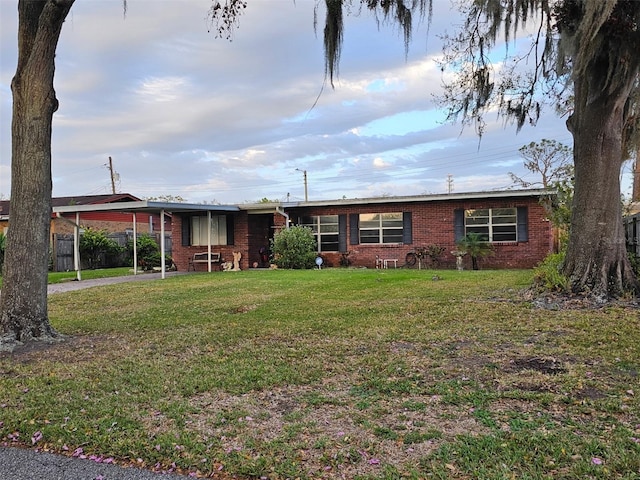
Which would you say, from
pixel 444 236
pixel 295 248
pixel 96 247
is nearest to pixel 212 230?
pixel 295 248

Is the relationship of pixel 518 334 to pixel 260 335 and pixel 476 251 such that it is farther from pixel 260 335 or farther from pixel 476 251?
pixel 476 251

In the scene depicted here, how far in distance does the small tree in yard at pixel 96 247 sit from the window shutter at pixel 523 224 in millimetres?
16362

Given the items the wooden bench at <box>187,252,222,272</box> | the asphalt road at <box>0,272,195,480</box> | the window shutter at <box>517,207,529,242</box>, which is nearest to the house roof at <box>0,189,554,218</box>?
the window shutter at <box>517,207,529,242</box>

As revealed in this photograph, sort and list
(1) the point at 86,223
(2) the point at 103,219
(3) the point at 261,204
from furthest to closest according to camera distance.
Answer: (2) the point at 103,219
(1) the point at 86,223
(3) the point at 261,204

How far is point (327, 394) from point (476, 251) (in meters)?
12.8

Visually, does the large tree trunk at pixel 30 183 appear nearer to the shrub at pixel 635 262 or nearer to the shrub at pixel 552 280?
the shrub at pixel 552 280

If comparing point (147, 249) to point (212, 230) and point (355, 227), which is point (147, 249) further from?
point (355, 227)

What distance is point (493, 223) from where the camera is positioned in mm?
16250

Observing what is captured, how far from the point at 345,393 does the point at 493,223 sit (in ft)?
44.5

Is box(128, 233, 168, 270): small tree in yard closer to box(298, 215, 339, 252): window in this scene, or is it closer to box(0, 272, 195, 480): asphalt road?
box(298, 215, 339, 252): window

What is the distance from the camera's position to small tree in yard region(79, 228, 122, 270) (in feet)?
67.4

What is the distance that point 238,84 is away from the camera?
1402cm

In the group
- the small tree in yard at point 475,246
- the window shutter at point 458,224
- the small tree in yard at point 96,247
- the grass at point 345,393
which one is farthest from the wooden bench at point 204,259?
the grass at point 345,393

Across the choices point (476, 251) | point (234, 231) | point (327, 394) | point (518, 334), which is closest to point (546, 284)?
point (518, 334)
